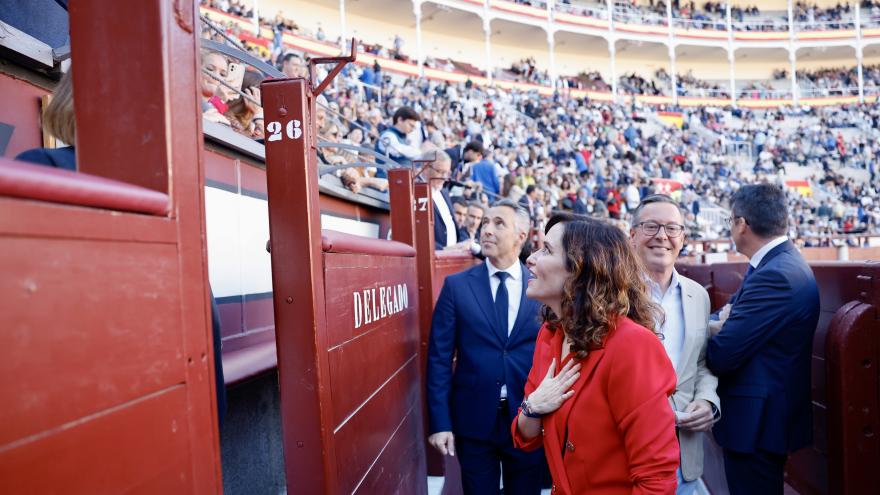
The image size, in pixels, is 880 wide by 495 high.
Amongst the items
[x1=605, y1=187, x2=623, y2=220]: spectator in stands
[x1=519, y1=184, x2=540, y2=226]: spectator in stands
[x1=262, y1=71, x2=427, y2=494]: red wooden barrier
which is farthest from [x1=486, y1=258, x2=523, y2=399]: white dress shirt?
[x1=605, y1=187, x2=623, y2=220]: spectator in stands

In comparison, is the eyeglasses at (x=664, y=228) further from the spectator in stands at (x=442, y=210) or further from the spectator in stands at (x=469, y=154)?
the spectator in stands at (x=469, y=154)

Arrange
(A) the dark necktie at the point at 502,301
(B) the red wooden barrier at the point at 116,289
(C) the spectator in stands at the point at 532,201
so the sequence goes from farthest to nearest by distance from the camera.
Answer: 1. (C) the spectator in stands at the point at 532,201
2. (A) the dark necktie at the point at 502,301
3. (B) the red wooden barrier at the point at 116,289

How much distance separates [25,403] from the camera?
717 mm

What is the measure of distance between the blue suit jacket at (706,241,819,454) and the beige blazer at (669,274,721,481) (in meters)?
0.06

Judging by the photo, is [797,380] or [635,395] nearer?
[635,395]

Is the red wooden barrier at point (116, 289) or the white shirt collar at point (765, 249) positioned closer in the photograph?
the red wooden barrier at point (116, 289)

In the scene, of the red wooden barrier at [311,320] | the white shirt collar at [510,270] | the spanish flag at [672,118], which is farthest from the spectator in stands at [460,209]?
the spanish flag at [672,118]

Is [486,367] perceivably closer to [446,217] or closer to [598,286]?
[598,286]

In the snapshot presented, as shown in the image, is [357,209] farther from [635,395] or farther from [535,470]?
[635,395]

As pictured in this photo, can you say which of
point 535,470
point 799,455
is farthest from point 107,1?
point 799,455

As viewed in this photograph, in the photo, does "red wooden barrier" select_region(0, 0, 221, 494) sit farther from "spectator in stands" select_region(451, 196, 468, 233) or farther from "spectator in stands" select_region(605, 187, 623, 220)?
"spectator in stands" select_region(605, 187, 623, 220)

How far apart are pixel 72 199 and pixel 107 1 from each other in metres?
0.41

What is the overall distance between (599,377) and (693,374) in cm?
96

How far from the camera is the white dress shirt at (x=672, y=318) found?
94.9 inches
